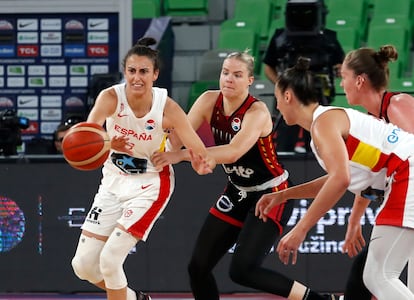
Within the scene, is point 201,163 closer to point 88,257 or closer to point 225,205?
point 225,205

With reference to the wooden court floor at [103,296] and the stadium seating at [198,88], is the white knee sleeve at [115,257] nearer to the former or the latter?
the wooden court floor at [103,296]

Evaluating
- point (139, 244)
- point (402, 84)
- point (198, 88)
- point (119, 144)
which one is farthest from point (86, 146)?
point (402, 84)

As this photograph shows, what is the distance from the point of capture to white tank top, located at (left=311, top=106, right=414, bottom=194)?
16.2ft

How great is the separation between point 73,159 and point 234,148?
0.94 m

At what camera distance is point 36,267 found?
8.19 metres

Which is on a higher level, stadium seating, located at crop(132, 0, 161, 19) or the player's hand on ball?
stadium seating, located at crop(132, 0, 161, 19)

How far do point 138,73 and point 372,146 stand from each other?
167cm

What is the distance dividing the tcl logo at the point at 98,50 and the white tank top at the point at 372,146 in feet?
22.0

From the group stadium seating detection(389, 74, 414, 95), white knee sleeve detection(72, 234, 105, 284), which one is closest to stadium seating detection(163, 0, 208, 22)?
stadium seating detection(389, 74, 414, 95)

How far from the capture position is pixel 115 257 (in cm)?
590

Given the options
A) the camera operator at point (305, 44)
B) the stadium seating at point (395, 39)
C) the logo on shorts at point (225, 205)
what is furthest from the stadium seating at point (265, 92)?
the logo on shorts at point (225, 205)

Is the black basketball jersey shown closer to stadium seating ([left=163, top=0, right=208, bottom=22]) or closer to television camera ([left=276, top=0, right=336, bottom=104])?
television camera ([left=276, top=0, right=336, bottom=104])

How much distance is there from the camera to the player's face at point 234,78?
6.13 m

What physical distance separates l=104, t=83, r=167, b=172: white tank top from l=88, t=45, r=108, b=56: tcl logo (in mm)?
5473
